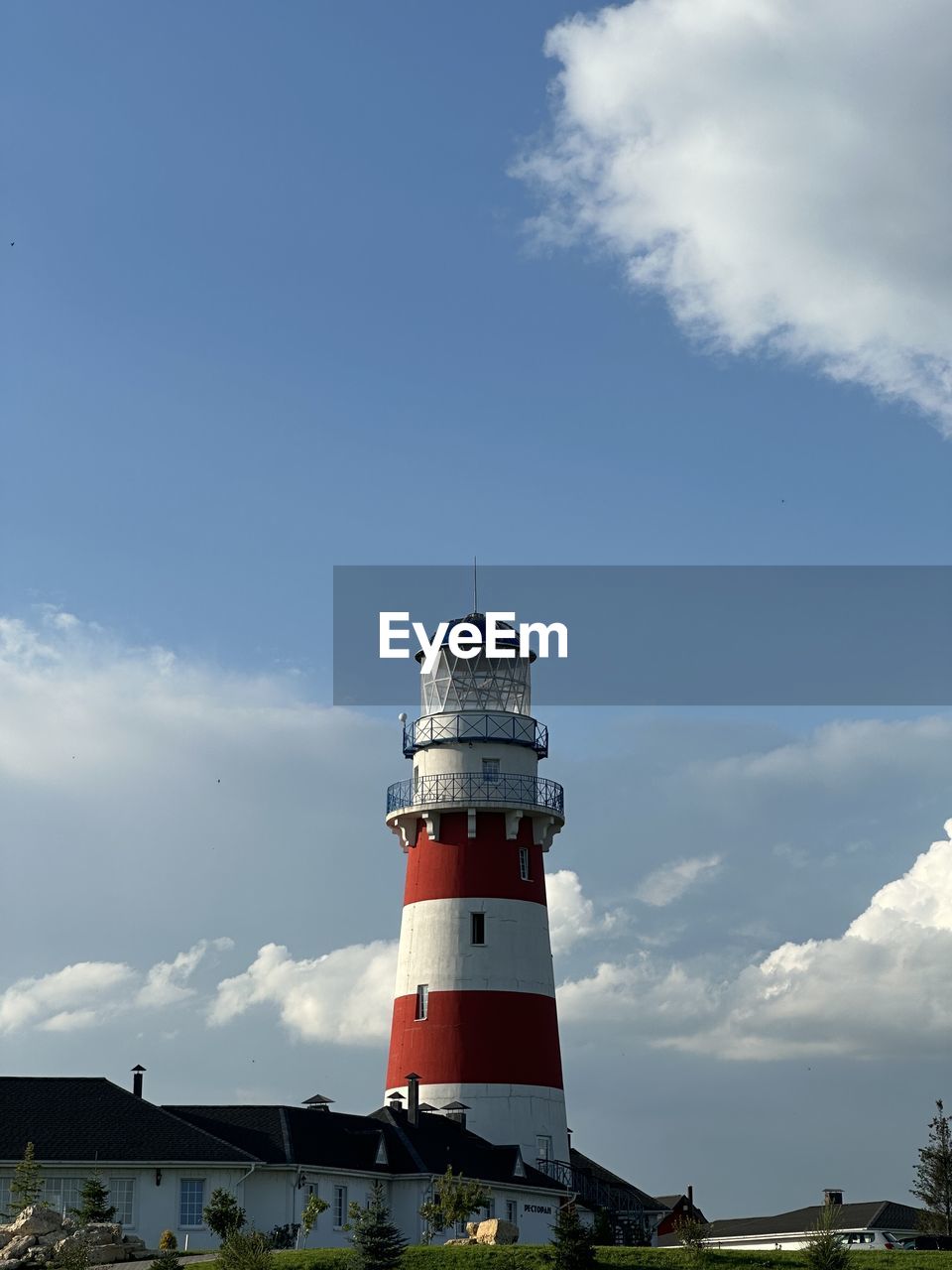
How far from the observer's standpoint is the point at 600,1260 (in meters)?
42.7

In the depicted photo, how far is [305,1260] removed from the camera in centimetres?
4294

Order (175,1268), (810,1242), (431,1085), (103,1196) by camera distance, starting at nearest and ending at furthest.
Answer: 1. (175,1268)
2. (810,1242)
3. (103,1196)
4. (431,1085)

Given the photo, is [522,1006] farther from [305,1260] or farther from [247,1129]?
→ [305,1260]

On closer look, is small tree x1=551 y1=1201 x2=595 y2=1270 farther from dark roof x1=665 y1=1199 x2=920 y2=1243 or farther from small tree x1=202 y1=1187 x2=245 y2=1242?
dark roof x1=665 y1=1199 x2=920 y2=1243

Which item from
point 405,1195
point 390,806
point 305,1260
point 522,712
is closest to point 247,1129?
point 405,1195

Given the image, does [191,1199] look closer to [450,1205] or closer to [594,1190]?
[450,1205]

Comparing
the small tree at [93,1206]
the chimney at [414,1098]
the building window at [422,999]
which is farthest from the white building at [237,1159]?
the building window at [422,999]

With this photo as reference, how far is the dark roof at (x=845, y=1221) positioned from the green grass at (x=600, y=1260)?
3127 cm

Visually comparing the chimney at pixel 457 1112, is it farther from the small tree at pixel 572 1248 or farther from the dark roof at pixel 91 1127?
the small tree at pixel 572 1248

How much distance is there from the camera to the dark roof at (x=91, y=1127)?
49.5 m

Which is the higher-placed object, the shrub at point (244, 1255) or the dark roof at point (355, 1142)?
the dark roof at point (355, 1142)

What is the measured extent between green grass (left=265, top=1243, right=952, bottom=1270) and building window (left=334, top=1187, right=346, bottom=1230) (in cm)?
732

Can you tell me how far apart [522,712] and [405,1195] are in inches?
680

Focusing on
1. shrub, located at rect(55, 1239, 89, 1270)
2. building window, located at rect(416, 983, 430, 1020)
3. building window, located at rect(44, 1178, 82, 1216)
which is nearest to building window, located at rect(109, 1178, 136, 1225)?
building window, located at rect(44, 1178, 82, 1216)
